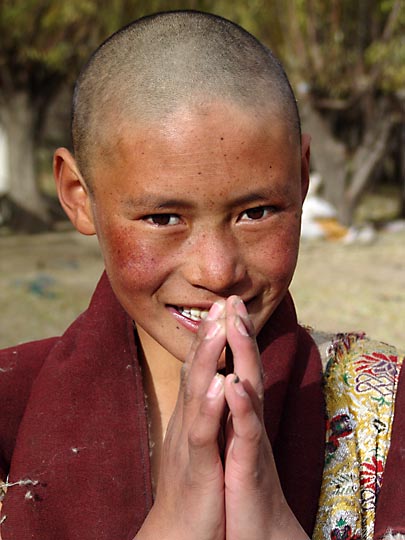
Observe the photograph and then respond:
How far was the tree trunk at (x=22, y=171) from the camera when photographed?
12.7 m

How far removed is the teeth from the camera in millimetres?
1665

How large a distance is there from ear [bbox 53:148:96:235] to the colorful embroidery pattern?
0.69 metres

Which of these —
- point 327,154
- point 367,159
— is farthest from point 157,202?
point 367,159

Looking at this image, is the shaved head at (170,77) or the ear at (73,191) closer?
the shaved head at (170,77)

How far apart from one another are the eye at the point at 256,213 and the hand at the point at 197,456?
0.23 metres

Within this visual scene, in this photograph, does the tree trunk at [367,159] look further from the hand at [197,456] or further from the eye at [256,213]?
the hand at [197,456]

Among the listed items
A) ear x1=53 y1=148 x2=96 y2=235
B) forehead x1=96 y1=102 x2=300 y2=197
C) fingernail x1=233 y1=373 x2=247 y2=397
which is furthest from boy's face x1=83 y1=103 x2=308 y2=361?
fingernail x1=233 y1=373 x2=247 y2=397

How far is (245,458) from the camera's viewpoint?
1436 millimetres

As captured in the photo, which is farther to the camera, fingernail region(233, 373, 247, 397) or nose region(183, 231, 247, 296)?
nose region(183, 231, 247, 296)

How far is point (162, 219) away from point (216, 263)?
17 centimetres

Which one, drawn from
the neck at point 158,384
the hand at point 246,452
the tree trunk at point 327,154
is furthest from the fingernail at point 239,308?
the tree trunk at point 327,154

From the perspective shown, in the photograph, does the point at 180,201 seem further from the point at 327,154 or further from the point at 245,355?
the point at 327,154

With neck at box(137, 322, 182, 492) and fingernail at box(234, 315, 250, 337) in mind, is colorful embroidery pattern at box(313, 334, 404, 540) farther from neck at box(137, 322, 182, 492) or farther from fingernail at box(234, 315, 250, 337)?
fingernail at box(234, 315, 250, 337)

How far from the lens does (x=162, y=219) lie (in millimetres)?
1646
